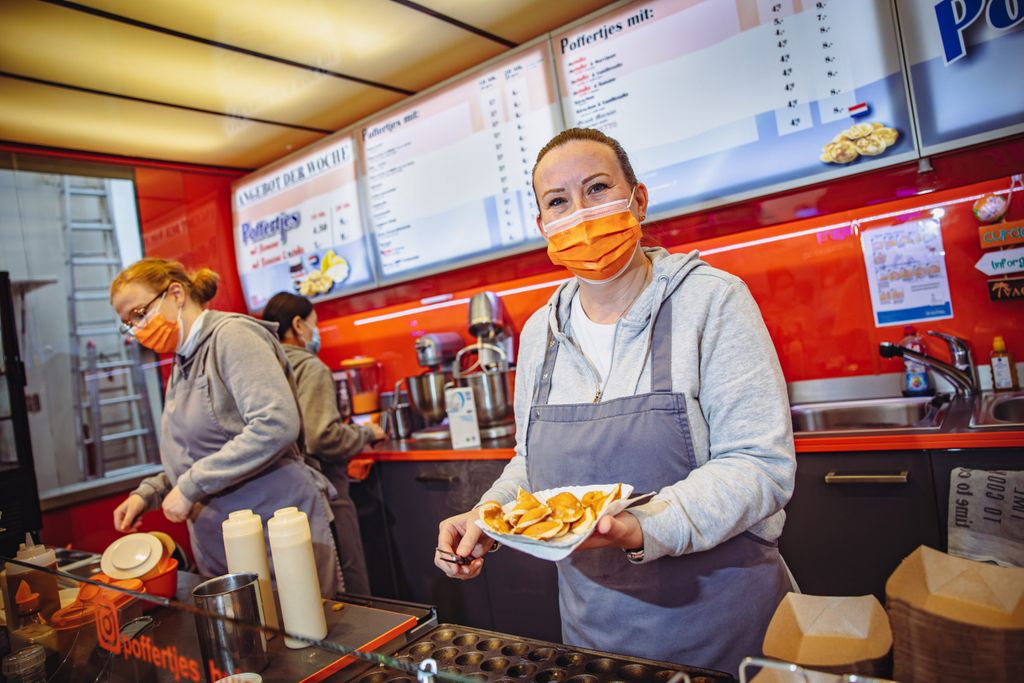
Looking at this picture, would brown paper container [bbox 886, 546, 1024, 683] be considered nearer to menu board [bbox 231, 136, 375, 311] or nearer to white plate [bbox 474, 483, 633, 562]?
white plate [bbox 474, 483, 633, 562]

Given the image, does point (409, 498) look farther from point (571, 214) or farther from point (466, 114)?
point (571, 214)

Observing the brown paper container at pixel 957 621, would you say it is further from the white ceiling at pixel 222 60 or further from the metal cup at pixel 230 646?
the white ceiling at pixel 222 60

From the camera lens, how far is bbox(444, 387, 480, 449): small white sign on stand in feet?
9.31

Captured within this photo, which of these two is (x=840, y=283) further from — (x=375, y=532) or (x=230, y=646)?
(x=230, y=646)

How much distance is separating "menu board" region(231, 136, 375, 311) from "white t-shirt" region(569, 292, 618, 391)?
8.02 feet

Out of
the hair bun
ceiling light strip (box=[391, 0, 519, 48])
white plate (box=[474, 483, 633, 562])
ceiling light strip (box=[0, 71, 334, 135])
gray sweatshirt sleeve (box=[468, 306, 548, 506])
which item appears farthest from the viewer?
ceiling light strip (box=[0, 71, 334, 135])

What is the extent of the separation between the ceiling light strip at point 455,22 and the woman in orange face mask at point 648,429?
157cm

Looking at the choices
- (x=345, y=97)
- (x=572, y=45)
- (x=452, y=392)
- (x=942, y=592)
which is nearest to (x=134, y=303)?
(x=452, y=392)

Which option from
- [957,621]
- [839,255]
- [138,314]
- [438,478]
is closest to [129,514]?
[138,314]

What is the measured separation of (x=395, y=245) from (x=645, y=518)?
276 cm

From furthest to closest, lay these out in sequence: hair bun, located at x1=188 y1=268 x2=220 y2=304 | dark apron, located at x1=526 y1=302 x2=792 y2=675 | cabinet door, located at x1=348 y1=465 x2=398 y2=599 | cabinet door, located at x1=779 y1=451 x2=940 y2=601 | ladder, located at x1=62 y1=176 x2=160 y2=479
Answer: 1. ladder, located at x1=62 y1=176 x2=160 y2=479
2. cabinet door, located at x1=348 y1=465 x2=398 y2=599
3. hair bun, located at x1=188 y1=268 x2=220 y2=304
4. cabinet door, located at x1=779 y1=451 x2=940 y2=601
5. dark apron, located at x1=526 y1=302 x2=792 y2=675

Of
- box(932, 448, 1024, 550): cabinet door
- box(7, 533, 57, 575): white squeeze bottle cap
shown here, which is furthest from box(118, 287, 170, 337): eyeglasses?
box(932, 448, 1024, 550): cabinet door

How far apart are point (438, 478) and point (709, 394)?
1.91 meters

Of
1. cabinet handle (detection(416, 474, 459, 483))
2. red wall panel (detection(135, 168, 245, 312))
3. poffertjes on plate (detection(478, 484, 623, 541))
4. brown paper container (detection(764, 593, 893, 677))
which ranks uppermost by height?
red wall panel (detection(135, 168, 245, 312))
